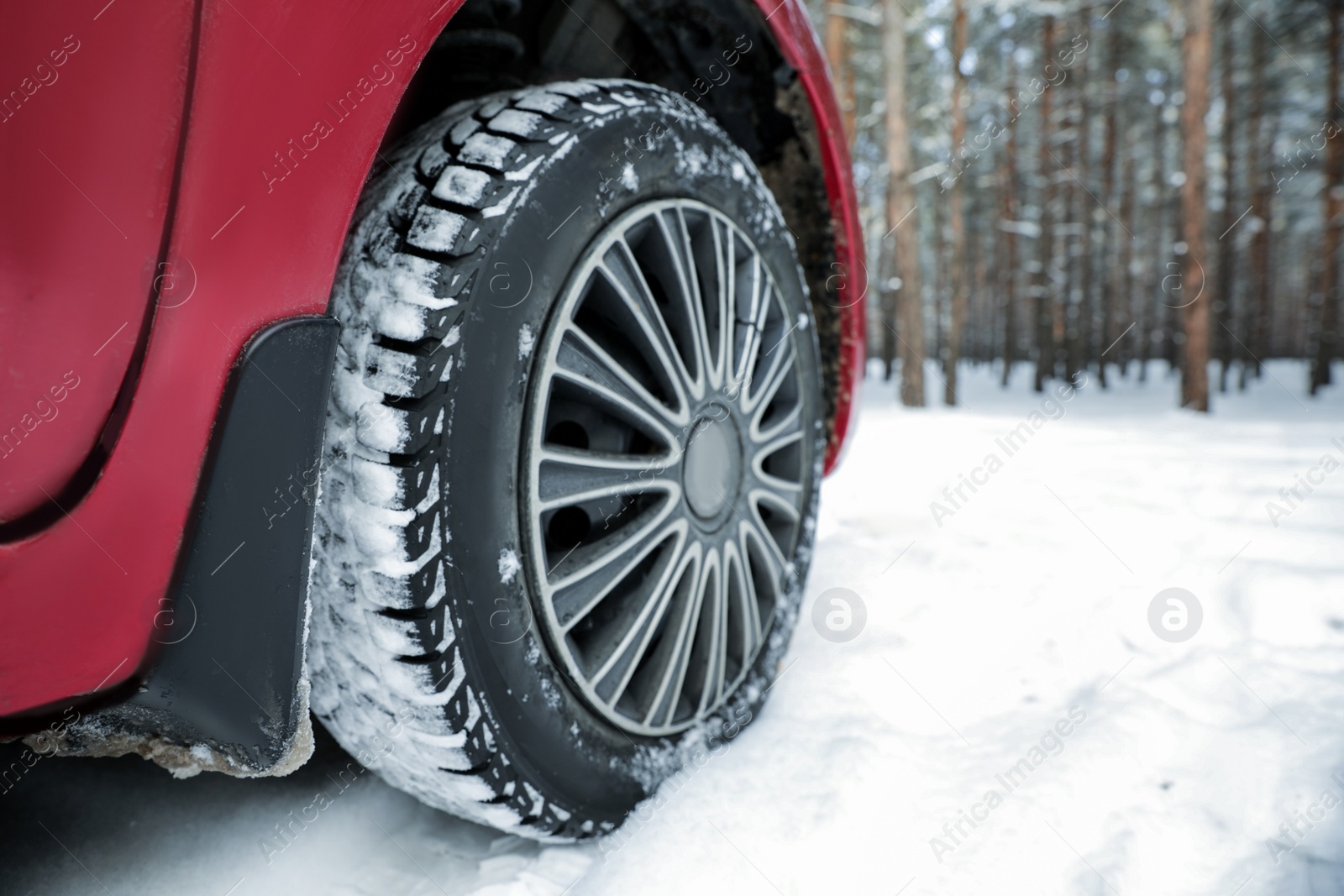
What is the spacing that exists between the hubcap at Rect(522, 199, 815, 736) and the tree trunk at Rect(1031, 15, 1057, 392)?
1760 cm

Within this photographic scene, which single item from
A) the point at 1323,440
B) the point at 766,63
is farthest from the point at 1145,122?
the point at 766,63

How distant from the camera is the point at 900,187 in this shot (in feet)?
30.8

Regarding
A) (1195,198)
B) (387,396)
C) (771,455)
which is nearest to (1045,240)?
(1195,198)

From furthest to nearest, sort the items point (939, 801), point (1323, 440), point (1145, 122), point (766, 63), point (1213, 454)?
point (1145, 122) < point (1323, 440) < point (1213, 454) < point (766, 63) < point (939, 801)

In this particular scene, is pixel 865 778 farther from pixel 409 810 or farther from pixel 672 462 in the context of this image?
pixel 409 810

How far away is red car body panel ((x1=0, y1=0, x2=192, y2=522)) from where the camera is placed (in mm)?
626

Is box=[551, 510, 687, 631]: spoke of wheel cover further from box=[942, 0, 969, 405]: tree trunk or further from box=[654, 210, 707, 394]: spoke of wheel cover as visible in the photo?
box=[942, 0, 969, 405]: tree trunk

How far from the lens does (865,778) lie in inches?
49.7

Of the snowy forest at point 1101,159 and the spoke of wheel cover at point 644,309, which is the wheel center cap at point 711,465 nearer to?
the spoke of wheel cover at point 644,309

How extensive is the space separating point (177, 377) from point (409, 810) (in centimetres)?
90

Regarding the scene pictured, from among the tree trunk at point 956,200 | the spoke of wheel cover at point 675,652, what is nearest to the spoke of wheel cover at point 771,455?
the spoke of wheel cover at point 675,652

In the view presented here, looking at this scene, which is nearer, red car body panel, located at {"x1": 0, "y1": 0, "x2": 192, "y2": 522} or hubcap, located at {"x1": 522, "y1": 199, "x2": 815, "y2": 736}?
red car body panel, located at {"x1": 0, "y1": 0, "x2": 192, "y2": 522}

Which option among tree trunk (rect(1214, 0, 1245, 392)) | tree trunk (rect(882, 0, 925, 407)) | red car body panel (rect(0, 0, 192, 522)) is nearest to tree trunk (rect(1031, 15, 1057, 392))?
tree trunk (rect(1214, 0, 1245, 392))

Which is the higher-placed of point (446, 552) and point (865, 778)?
point (446, 552)
